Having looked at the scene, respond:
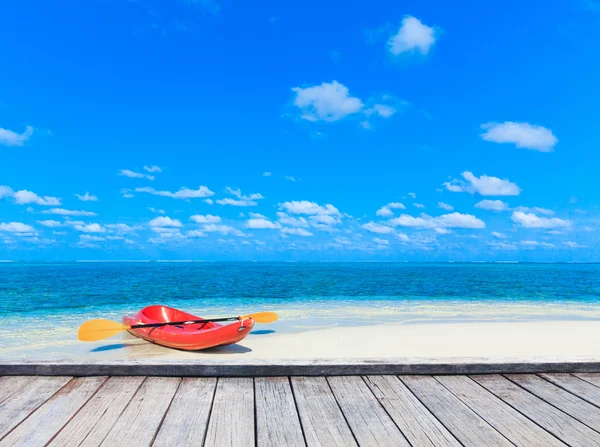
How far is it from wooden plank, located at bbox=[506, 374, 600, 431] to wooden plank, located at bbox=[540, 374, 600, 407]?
5 centimetres

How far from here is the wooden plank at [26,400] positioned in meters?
2.34

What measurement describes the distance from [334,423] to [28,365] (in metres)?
2.13

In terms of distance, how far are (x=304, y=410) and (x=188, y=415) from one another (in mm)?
635

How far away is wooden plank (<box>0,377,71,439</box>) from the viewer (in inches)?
92.0

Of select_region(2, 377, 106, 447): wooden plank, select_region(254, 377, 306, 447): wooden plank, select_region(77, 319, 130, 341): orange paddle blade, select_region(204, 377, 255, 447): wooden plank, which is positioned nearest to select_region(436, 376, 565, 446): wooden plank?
select_region(254, 377, 306, 447): wooden plank

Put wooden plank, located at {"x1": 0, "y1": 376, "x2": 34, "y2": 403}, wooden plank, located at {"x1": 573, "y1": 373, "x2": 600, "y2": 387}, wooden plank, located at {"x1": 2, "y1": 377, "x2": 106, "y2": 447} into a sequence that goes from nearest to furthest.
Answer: wooden plank, located at {"x1": 2, "y1": 377, "x2": 106, "y2": 447} < wooden plank, located at {"x1": 0, "y1": 376, "x2": 34, "y2": 403} < wooden plank, located at {"x1": 573, "y1": 373, "x2": 600, "y2": 387}

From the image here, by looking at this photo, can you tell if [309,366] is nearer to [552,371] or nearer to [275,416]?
[275,416]

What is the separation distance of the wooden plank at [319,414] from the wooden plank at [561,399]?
4.17 ft

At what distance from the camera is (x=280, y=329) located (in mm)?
11977

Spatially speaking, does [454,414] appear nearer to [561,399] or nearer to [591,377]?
[561,399]

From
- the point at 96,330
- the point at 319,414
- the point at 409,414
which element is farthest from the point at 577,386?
the point at 96,330

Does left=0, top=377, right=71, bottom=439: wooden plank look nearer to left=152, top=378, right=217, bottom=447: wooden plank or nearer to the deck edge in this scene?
the deck edge

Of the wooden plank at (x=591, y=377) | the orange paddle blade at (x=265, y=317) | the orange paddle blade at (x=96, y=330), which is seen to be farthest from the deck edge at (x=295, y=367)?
the orange paddle blade at (x=265, y=317)

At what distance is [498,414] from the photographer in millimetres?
2459
